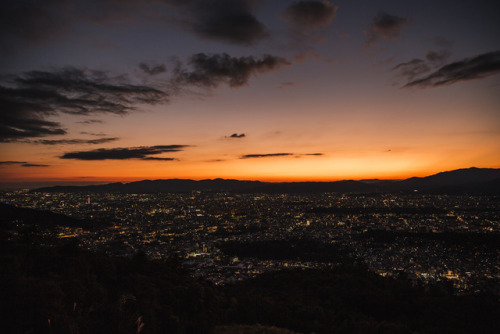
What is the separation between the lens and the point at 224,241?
55.8m

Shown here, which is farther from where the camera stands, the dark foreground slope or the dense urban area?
the dense urban area

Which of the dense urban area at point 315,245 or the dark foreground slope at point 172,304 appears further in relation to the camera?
the dense urban area at point 315,245

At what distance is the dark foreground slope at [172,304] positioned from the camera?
27.1ft

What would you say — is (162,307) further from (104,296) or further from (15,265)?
(15,265)

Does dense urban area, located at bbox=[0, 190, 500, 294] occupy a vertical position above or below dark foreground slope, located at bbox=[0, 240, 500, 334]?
below

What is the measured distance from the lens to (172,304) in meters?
12.4

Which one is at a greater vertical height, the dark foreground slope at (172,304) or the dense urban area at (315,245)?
the dark foreground slope at (172,304)

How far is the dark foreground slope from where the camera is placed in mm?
8250

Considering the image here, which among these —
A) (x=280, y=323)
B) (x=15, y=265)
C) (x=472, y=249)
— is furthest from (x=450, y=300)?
(x=472, y=249)

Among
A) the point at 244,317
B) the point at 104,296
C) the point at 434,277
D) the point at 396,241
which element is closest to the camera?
the point at 104,296

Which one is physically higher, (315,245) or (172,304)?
(172,304)

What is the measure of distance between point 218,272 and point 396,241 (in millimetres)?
40721

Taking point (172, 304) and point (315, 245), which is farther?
point (315, 245)

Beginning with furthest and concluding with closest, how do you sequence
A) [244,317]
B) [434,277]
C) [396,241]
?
[396,241], [434,277], [244,317]
